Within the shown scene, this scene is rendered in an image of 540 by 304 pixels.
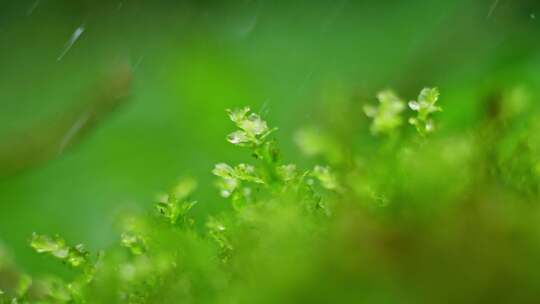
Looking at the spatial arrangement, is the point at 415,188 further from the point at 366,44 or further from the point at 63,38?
the point at 63,38

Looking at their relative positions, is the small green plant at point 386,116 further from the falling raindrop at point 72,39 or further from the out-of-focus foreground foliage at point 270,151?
the falling raindrop at point 72,39

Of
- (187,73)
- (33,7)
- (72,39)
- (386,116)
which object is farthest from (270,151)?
(33,7)

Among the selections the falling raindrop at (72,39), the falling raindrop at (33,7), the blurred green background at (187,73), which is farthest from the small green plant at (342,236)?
the falling raindrop at (33,7)

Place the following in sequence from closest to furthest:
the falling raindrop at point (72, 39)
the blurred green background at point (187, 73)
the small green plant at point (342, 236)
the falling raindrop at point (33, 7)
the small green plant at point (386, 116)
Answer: the small green plant at point (342, 236), the small green plant at point (386, 116), the blurred green background at point (187, 73), the falling raindrop at point (72, 39), the falling raindrop at point (33, 7)

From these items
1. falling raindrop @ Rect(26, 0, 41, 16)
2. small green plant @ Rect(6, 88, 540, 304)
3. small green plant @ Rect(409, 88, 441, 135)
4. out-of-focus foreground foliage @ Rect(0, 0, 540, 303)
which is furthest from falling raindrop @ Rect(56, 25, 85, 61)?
small green plant @ Rect(409, 88, 441, 135)

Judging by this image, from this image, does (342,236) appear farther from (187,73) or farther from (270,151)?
(187,73)

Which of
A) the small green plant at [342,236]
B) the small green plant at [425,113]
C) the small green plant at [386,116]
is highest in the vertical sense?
the small green plant at [425,113]

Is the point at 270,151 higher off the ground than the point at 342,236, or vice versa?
the point at 270,151
